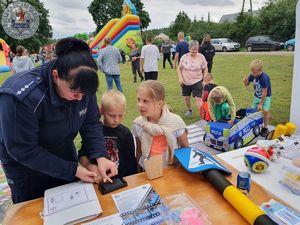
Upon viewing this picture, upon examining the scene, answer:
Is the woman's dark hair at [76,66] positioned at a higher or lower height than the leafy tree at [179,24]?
lower

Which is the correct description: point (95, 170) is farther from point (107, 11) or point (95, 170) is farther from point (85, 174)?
point (107, 11)

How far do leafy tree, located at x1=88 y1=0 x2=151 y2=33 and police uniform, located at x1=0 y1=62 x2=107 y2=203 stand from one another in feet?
118

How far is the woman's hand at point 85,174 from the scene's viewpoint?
1204 millimetres

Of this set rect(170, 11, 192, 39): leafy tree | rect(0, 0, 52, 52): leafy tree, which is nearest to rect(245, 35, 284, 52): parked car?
rect(170, 11, 192, 39): leafy tree

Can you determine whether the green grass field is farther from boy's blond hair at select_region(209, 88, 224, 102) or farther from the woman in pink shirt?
boy's blond hair at select_region(209, 88, 224, 102)

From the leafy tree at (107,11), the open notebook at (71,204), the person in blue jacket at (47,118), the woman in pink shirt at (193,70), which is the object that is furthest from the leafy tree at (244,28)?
the open notebook at (71,204)

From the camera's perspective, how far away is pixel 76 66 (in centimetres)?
100

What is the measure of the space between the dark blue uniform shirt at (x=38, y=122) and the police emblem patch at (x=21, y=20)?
5.00 meters

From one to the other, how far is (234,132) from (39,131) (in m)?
2.55

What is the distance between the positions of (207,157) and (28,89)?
2.97 feet

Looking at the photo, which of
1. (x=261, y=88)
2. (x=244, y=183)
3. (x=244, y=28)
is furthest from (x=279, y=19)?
(x=244, y=183)

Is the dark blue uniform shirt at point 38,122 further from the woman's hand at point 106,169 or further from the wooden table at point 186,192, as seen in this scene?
the wooden table at point 186,192

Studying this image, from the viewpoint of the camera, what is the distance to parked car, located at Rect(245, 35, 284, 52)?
17.5 metres

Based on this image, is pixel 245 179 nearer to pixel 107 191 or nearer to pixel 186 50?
pixel 107 191
